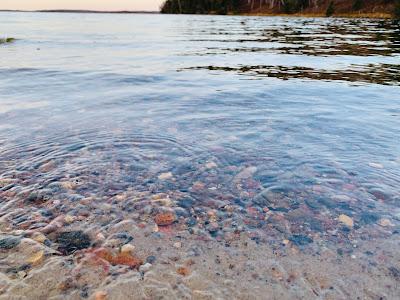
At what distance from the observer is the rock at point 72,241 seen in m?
3.28

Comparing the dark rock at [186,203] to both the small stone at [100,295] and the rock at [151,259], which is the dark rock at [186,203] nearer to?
the rock at [151,259]

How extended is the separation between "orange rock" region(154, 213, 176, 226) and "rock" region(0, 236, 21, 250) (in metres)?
1.46

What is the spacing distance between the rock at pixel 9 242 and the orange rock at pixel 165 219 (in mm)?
1455

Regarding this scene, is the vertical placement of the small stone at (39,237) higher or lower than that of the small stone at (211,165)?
higher

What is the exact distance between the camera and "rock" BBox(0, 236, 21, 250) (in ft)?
10.8

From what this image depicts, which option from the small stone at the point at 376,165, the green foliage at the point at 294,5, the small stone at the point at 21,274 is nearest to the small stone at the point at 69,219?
the small stone at the point at 21,274

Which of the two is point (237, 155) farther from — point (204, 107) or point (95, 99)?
point (95, 99)

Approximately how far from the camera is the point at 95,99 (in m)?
9.96

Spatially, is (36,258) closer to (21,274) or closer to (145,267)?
(21,274)

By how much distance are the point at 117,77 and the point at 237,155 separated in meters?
9.78

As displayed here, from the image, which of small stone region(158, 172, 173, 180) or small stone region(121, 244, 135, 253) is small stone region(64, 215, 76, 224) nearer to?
small stone region(121, 244, 135, 253)

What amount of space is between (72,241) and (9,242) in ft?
2.07

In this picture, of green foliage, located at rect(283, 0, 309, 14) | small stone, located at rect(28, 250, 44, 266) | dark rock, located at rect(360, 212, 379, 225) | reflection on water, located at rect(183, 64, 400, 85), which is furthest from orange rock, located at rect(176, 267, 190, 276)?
green foliage, located at rect(283, 0, 309, 14)

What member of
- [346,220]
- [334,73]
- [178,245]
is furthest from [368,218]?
[334,73]
